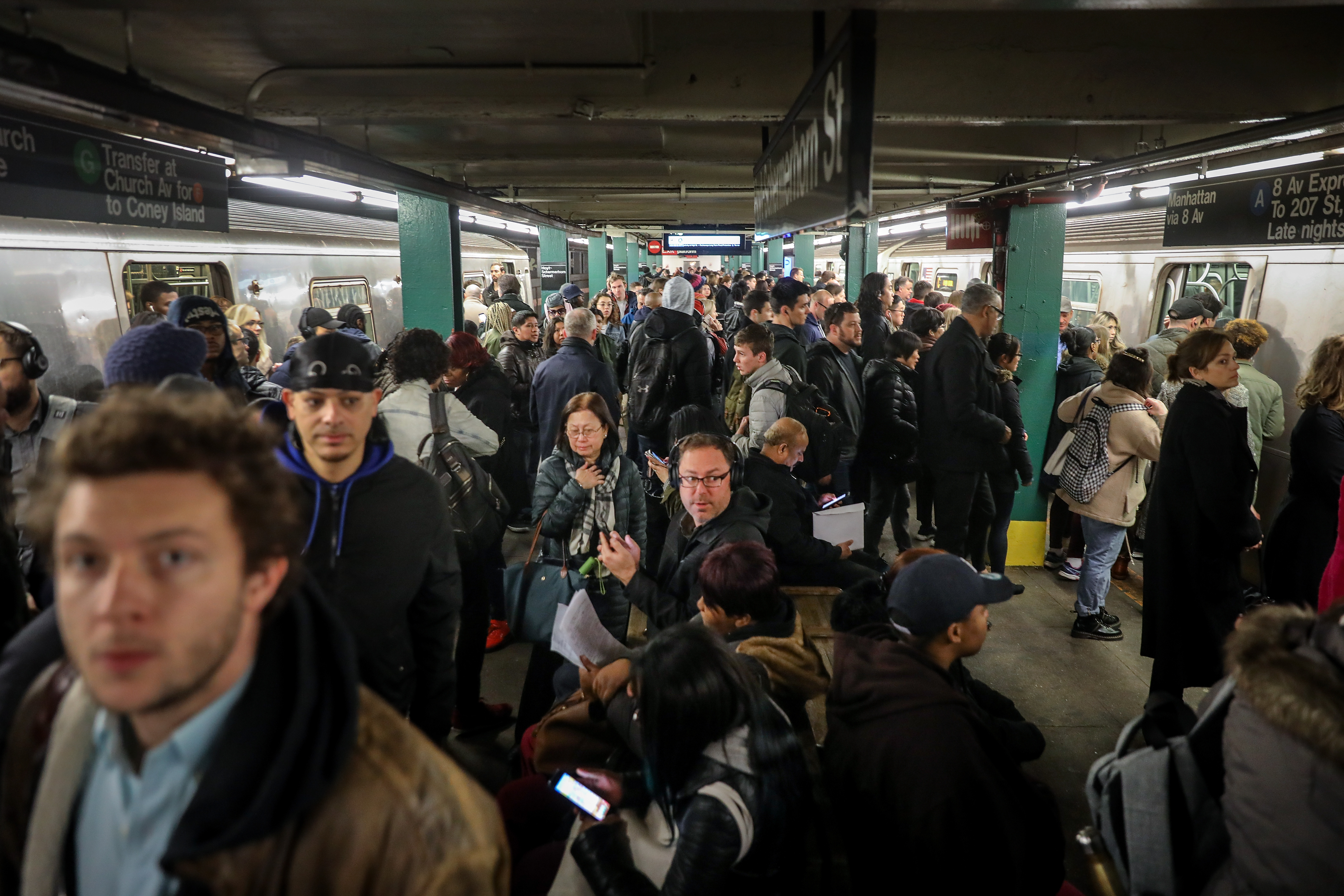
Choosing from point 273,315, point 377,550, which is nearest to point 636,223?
point 273,315

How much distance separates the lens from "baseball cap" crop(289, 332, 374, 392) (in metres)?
2.20

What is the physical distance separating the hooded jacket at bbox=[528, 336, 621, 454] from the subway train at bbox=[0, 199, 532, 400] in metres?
2.51

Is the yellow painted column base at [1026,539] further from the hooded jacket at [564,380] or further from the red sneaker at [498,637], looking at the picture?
the red sneaker at [498,637]

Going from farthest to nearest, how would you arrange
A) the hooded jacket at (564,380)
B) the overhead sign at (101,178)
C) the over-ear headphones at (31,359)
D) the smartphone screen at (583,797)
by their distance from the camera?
the hooded jacket at (564,380)
the over-ear headphones at (31,359)
the overhead sign at (101,178)
the smartphone screen at (583,797)

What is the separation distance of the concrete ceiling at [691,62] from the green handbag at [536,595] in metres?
1.98

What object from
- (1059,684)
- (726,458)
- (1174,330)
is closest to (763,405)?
(726,458)

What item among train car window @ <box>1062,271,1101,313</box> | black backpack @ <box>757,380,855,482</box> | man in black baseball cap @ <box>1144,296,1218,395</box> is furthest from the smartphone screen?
train car window @ <box>1062,271,1101,313</box>

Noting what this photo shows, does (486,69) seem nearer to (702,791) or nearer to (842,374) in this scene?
(842,374)

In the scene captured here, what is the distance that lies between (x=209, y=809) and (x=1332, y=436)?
159 inches

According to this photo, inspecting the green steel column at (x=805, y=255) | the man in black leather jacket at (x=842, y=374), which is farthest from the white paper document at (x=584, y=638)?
the green steel column at (x=805, y=255)

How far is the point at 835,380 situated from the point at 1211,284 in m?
4.03

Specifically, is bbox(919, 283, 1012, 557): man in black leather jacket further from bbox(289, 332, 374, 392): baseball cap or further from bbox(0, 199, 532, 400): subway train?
bbox(0, 199, 532, 400): subway train

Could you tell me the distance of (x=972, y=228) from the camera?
671cm

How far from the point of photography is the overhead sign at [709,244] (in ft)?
60.1
